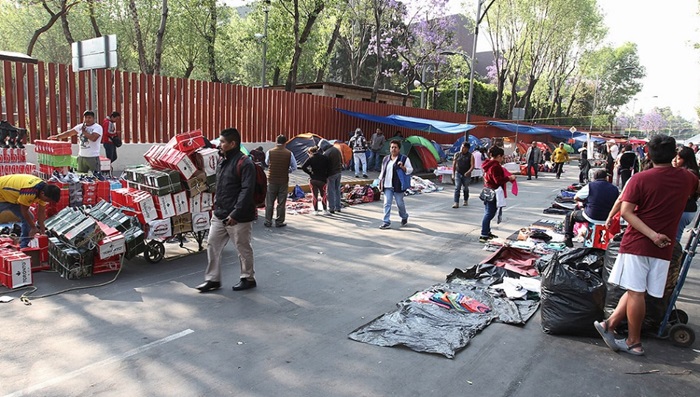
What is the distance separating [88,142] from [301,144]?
947 cm

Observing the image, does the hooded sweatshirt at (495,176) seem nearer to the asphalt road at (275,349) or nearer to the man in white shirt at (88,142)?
the asphalt road at (275,349)

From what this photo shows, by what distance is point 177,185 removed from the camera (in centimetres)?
704

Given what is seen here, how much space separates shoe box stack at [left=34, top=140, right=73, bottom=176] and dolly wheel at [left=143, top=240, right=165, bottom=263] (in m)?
2.59

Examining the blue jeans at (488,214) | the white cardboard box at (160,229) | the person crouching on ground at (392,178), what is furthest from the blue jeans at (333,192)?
the white cardboard box at (160,229)

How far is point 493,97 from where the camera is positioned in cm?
4919

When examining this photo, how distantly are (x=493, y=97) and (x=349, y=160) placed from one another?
3421cm

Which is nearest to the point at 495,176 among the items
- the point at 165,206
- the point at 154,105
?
the point at 165,206

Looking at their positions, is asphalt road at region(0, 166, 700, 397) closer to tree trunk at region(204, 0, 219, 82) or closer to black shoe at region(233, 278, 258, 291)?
black shoe at region(233, 278, 258, 291)

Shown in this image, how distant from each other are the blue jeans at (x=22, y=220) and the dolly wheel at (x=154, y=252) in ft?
4.90

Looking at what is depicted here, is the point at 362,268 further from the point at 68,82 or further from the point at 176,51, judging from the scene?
the point at 176,51

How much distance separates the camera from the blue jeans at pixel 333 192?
11.9m

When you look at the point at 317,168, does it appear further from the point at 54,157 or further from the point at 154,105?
the point at 154,105

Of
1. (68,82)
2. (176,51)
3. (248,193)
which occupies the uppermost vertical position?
(176,51)

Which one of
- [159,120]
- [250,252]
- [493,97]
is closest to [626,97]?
[493,97]
